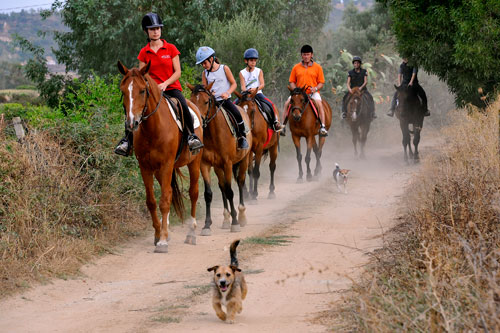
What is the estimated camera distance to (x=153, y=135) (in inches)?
376

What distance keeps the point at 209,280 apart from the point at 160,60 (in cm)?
368

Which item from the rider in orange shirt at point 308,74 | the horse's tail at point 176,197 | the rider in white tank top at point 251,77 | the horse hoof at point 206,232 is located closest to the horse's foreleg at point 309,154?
the rider in orange shirt at point 308,74

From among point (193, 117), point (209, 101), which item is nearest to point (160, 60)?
point (193, 117)

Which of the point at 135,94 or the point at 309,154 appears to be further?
the point at 309,154

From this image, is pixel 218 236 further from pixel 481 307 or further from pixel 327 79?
pixel 327 79

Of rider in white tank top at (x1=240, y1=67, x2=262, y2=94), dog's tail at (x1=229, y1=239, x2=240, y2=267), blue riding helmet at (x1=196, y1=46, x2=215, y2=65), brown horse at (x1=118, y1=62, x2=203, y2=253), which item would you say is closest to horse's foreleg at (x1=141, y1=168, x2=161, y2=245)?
brown horse at (x1=118, y1=62, x2=203, y2=253)

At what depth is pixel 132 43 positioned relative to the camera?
28.5 meters

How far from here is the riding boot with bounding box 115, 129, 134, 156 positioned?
376 inches

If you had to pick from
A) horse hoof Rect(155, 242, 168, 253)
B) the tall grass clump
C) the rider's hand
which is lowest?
horse hoof Rect(155, 242, 168, 253)

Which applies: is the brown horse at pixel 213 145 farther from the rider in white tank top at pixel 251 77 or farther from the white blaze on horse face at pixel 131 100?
the rider in white tank top at pixel 251 77

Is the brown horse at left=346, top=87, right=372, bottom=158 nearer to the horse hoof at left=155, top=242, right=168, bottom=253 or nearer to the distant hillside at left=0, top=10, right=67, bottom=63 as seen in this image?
the horse hoof at left=155, top=242, right=168, bottom=253

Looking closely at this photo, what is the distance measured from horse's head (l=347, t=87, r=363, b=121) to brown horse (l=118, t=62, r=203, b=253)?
12.4 metres

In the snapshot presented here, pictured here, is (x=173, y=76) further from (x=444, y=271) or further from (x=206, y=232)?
(x=444, y=271)

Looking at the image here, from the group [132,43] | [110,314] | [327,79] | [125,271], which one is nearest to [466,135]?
[125,271]
